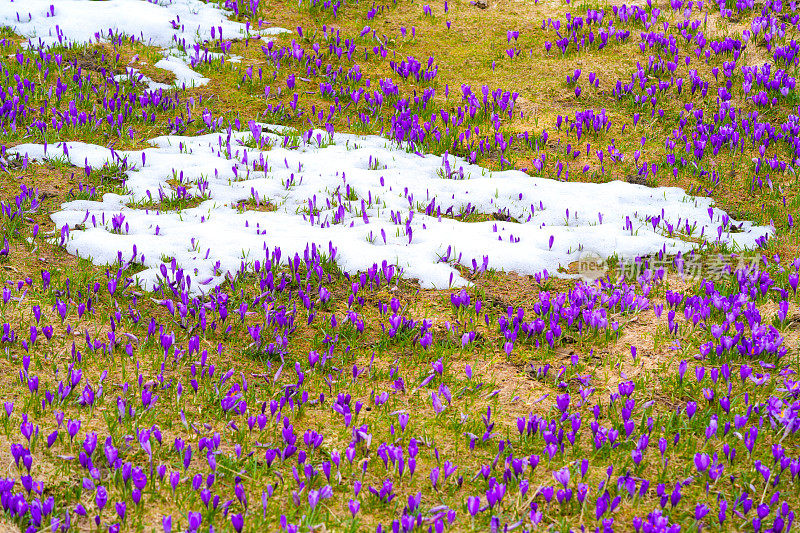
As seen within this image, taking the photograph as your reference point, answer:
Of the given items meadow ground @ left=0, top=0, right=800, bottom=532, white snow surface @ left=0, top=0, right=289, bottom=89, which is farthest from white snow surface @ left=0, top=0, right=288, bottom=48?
meadow ground @ left=0, top=0, right=800, bottom=532

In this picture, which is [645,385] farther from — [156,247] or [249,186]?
[249,186]

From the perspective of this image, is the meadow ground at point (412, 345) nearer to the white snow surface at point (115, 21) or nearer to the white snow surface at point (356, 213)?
the white snow surface at point (356, 213)

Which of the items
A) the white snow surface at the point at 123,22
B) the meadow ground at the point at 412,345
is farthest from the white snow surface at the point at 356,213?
the white snow surface at the point at 123,22

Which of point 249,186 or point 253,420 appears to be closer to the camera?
point 253,420

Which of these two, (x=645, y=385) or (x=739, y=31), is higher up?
(x=739, y=31)

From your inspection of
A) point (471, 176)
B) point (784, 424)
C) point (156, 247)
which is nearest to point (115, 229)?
point (156, 247)

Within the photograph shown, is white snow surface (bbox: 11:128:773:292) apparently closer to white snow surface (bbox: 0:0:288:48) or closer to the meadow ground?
the meadow ground
